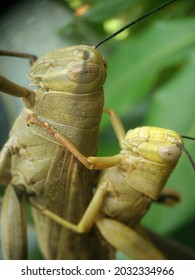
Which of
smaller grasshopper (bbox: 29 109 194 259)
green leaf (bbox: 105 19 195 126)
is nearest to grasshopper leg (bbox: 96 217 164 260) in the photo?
smaller grasshopper (bbox: 29 109 194 259)

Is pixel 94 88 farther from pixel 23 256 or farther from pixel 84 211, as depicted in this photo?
pixel 23 256

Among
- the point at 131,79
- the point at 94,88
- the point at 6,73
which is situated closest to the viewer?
the point at 94,88

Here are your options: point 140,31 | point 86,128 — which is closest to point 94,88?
point 86,128

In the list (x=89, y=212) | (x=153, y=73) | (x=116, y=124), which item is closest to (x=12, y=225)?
(x=89, y=212)

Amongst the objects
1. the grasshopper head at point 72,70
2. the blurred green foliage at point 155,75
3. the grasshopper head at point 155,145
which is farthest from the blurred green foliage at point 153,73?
the grasshopper head at point 72,70

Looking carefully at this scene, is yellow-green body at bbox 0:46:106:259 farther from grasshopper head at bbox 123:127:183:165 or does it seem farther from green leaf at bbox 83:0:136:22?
green leaf at bbox 83:0:136:22

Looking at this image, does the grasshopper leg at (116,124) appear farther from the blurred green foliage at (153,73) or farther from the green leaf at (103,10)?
the green leaf at (103,10)
